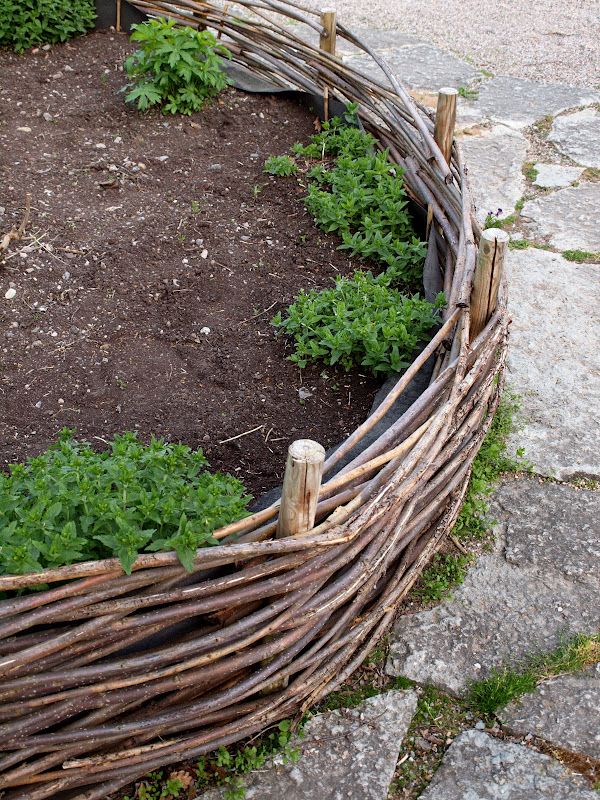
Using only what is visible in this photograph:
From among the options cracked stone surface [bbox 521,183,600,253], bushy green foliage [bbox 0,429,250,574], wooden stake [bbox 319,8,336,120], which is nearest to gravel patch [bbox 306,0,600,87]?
cracked stone surface [bbox 521,183,600,253]

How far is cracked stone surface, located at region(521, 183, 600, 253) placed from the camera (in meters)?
4.33

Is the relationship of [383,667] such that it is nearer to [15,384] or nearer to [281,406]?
[281,406]

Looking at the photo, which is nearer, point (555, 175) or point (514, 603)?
point (514, 603)

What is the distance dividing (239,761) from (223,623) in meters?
0.40

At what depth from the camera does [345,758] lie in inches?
88.0

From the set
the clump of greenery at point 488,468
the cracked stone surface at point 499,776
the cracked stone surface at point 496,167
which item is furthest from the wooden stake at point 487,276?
the cracked stone surface at point 496,167

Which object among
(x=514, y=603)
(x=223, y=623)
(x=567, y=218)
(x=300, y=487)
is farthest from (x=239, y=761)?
(x=567, y=218)

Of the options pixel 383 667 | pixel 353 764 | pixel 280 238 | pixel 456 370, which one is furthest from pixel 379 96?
pixel 353 764

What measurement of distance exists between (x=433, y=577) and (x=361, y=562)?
2.01 feet

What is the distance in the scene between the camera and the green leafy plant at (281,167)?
414 centimetres

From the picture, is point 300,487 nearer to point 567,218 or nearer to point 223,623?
point 223,623

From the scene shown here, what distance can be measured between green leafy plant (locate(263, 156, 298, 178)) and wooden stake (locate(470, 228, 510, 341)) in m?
1.65

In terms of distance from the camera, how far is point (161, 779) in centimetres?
218

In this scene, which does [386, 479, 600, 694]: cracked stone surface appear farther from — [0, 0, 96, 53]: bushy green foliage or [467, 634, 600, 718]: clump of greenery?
[0, 0, 96, 53]: bushy green foliage
